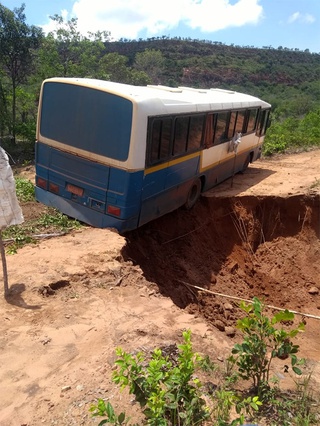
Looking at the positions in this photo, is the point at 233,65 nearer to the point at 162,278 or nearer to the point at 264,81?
the point at 264,81

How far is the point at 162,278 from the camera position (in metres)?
7.24

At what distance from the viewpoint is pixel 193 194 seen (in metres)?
9.30

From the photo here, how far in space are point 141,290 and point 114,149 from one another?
2.20m

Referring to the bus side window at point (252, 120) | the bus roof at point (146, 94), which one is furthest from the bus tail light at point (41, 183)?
the bus side window at point (252, 120)

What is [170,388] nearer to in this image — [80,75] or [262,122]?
[262,122]

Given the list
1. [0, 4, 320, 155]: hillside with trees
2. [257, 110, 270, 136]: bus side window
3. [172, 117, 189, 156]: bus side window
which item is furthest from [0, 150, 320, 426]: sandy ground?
[0, 4, 320, 155]: hillside with trees

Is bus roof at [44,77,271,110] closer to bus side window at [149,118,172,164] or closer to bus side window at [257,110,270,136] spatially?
bus side window at [149,118,172,164]

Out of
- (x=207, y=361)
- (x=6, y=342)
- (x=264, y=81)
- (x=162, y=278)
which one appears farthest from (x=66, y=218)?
(x=264, y=81)

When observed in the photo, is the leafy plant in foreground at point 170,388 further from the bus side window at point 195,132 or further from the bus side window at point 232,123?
the bus side window at point 232,123

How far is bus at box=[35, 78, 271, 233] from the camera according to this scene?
621cm

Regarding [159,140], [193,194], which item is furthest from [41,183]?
[193,194]

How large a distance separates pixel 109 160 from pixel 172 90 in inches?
111

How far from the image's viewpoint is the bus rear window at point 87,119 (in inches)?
242

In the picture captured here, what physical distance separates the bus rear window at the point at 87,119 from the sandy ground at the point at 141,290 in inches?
56.1
